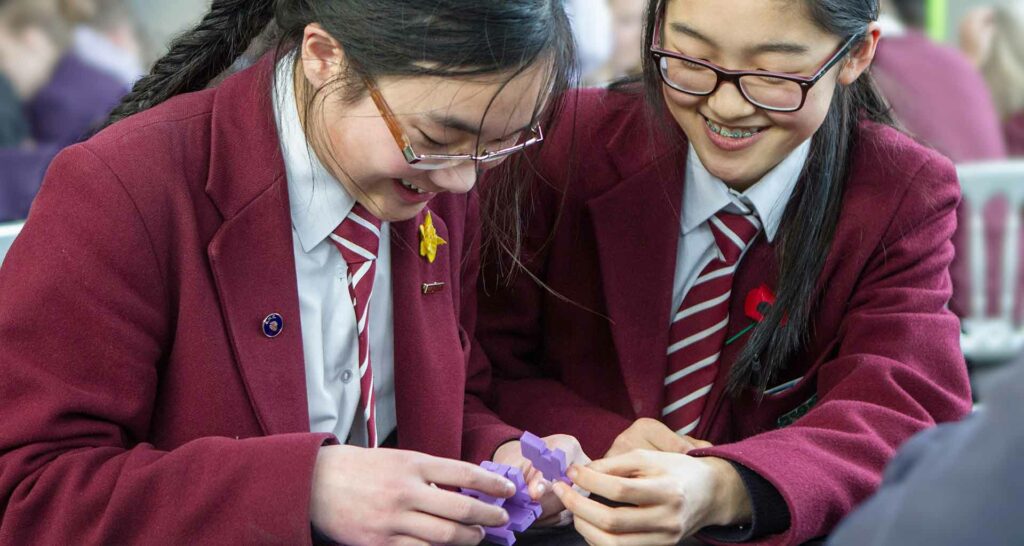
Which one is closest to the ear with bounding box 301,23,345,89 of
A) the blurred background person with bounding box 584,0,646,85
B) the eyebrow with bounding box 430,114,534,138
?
the eyebrow with bounding box 430,114,534,138

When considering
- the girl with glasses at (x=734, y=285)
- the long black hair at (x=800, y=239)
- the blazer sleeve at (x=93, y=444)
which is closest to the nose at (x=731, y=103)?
the girl with glasses at (x=734, y=285)

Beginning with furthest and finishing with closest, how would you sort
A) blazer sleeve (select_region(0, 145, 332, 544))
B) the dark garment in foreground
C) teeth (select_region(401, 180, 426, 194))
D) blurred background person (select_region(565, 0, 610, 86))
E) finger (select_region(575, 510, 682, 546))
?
blurred background person (select_region(565, 0, 610, 86)) < teeth (select_region(401, 180, 426, 194)) < finger (select_region(575, 510, 682, 546)) < blazer sleeve (select_region(0, 145, 332, 544)) < the dark garment in foreground

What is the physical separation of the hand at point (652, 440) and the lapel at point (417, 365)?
0.23 meters

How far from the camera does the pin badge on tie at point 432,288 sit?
1735 millimetres

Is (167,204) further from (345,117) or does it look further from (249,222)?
(345,117)

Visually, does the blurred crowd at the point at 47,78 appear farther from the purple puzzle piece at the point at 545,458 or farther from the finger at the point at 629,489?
the finger at the point at 629,489

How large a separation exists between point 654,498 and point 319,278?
51 centimetres

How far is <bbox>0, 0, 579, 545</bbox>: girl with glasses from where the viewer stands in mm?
1360

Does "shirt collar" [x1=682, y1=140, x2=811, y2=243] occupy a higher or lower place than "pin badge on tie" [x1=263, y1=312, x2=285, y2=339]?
higher

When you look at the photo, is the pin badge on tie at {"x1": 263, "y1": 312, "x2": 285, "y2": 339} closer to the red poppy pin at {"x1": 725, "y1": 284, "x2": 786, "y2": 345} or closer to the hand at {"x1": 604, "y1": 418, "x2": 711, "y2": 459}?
the hand at {"x1": 604, "y1": 418, "x2": 711, "y2": 459}

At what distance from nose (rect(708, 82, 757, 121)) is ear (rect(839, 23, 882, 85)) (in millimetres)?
158

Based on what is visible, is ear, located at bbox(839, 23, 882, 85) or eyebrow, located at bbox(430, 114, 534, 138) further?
ear, located at bbox(839, 23, 882, 85)

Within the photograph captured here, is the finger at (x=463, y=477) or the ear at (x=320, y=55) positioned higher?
the ear at (x=320, y=55)

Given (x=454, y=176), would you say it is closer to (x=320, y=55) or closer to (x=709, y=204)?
(x=320, y=55)
